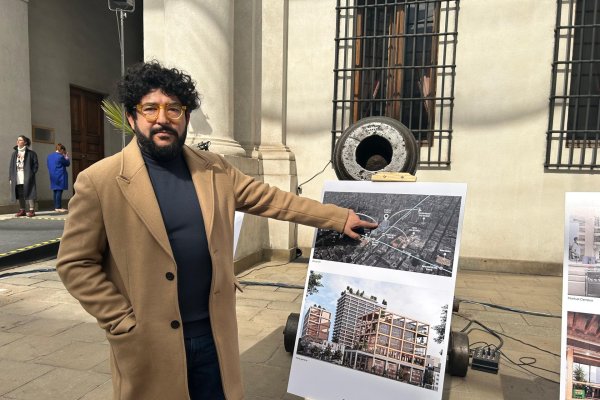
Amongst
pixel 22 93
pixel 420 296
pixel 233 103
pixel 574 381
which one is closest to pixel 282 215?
pixel 420 296

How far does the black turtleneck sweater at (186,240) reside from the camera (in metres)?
1.61

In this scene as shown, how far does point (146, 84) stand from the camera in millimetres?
1617

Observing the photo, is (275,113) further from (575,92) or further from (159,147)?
(159,147)

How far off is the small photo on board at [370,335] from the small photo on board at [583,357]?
0.52 m

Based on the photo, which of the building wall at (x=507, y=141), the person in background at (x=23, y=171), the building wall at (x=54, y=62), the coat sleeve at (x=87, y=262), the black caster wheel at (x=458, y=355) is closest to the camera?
the coat sleeve at (x=87, y=262)

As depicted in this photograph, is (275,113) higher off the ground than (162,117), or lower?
higher

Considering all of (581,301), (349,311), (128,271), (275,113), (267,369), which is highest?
(275,113)

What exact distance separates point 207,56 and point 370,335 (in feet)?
14.4

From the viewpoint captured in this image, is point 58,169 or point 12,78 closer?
point 12,78

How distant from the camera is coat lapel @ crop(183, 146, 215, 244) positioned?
1655 millimetres

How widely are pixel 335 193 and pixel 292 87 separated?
432cm

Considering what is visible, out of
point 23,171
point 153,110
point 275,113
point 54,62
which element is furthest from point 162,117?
point 54,62

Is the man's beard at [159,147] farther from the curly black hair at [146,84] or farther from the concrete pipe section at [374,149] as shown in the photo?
the concrete pipe section at [374,149]

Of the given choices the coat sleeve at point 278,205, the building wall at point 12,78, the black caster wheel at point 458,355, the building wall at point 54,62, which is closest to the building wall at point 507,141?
the black caster wheel at point 458,355
